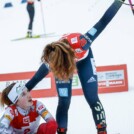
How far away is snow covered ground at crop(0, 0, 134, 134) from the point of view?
2824mm

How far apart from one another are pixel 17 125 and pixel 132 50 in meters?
2.60

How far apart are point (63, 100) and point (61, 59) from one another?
0.97 ft

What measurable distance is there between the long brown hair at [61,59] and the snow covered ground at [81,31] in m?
0.60

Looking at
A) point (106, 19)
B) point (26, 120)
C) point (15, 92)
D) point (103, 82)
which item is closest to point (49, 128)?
point (26, 120)

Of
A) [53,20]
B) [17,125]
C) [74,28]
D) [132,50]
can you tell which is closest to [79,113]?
[17,125]

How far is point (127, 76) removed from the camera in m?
3.61

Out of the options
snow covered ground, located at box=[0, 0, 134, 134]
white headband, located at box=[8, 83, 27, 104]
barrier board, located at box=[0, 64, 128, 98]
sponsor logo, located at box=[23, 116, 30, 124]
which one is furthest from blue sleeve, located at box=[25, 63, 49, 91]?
barrier board, located at box=[0, 64, 128, 98]

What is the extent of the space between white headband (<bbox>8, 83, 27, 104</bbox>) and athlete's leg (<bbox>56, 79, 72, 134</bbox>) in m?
0.21

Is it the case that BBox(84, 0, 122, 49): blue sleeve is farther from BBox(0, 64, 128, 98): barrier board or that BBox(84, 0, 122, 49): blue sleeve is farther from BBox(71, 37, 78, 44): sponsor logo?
BBox(0, 64, 128, 98): barrier board

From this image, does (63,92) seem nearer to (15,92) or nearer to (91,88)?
(91,88)

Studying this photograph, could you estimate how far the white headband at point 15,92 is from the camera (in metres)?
2.24

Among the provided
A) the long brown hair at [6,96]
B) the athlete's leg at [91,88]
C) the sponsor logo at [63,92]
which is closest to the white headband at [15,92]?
the long brown hair at [6,96]

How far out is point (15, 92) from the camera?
2.25 metres

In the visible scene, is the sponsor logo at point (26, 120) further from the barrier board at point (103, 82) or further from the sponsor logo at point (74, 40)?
the barrier board at point (103, 82)
